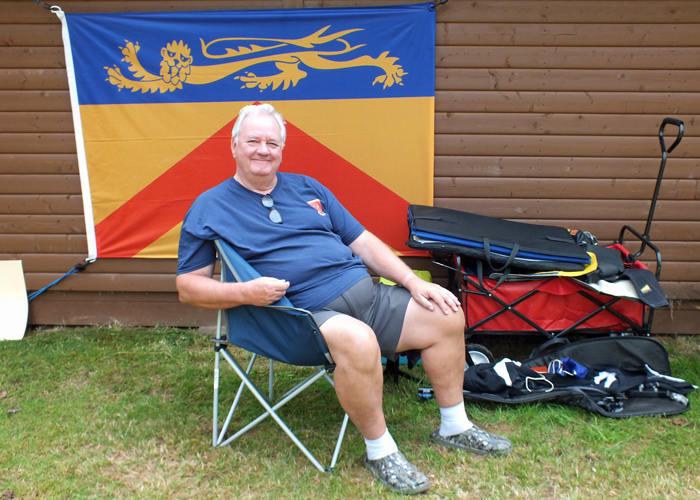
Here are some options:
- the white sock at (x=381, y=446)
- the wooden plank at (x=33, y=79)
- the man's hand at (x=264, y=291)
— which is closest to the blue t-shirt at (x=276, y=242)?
the man's hand at (x=264, y=291)

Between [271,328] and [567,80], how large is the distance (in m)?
2.37

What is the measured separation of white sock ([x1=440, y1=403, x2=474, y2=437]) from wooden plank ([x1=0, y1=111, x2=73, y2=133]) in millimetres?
2853

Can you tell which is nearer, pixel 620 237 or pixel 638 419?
pixel 638 419

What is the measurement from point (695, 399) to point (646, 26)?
2103 mm

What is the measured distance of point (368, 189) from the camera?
10.6 ft

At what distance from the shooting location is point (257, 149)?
209cm

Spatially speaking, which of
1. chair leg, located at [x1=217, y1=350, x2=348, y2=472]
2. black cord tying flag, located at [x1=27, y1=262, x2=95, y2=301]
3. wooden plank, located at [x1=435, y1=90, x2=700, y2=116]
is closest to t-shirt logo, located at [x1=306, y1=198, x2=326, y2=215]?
chair leg, located at [x1=217, y1=350, x2=348, y2=472]

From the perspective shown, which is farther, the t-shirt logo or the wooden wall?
the wooden wall

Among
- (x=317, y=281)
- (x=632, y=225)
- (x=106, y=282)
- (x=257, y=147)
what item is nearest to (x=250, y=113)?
(x=257, y=147)

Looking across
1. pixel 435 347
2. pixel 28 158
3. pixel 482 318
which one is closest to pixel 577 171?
pixel 482 318

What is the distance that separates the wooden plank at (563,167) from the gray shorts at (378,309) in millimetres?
1359

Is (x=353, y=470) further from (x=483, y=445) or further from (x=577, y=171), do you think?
(x=577, y=171)

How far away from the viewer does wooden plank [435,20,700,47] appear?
3.07 meters

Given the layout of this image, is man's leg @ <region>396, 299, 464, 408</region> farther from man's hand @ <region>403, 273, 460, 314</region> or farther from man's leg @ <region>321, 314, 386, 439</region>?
man's leg @ <region>321, 314, 386, 439</region>
